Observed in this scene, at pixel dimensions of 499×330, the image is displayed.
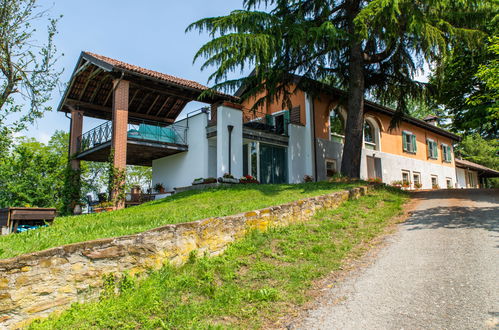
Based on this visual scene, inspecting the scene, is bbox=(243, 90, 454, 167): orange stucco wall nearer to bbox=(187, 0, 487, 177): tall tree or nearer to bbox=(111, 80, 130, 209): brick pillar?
bbox=(187, 0, 487, 177): tall tree

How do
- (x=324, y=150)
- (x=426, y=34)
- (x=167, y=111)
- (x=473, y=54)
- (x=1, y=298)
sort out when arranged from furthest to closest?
(x=167, y=111), (x=324, y=150), (x=473, y=54), (x=426, y=34), (x=1, y=298)

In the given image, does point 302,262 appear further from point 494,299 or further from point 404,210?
point 404,210

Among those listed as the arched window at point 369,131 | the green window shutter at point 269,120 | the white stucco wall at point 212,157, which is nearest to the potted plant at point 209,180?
the white stucco wall at point 212,157

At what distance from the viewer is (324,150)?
18.8m

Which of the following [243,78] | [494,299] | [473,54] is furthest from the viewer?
[243,78]

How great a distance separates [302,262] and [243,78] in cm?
1014

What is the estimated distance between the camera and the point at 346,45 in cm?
1487

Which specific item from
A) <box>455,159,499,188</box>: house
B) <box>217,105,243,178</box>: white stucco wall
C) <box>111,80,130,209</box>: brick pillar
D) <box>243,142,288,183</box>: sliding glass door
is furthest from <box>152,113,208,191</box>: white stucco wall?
<box>455,159,499,188</box>: house

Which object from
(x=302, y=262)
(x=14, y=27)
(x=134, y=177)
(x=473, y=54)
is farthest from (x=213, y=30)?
(x=134, y=177)

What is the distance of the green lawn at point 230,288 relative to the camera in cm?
399

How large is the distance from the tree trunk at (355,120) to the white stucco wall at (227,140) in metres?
4.56

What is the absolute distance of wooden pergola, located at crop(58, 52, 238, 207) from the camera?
1445 centimetres

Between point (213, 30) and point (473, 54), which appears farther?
point (473, 54)

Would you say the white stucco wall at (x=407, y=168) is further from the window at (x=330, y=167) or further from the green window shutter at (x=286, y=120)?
the green window shutter at (x=286, y=120)
